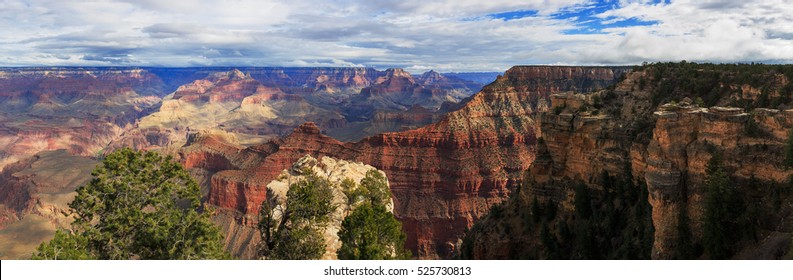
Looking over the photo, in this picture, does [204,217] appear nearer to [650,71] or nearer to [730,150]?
[730,150]

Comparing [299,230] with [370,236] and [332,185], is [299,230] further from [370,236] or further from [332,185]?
[332,185]

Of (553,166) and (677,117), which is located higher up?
(677,117)

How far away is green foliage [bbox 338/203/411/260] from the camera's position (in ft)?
86.3

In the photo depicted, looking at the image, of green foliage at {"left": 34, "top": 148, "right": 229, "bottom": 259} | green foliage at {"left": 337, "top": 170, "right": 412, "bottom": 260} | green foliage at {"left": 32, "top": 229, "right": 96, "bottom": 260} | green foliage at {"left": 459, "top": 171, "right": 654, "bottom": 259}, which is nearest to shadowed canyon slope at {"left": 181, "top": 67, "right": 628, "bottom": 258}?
green foliage at {"left": 459, "top": 171, "right": 654, "bottom": 259}

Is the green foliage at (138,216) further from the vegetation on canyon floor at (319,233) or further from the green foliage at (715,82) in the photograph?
the green foliage at (715,82)

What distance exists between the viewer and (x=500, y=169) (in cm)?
11175

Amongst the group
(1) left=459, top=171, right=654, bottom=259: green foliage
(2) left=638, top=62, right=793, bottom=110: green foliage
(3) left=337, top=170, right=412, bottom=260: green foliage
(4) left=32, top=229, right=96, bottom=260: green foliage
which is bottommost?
(1) left=459, top=171, right=654, bottom=259: green foliage

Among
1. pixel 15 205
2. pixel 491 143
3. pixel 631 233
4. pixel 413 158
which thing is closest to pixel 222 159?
pixel 15 205

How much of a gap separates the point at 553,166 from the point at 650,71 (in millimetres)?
13881

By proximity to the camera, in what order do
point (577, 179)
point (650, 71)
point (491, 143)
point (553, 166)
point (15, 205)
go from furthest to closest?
1. point (15, 205)
2. point (491, 143)
3. point (650, 71)
4. point (553, 166)
5. point (577, 179)

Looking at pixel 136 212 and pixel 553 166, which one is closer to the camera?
pixel 136 212

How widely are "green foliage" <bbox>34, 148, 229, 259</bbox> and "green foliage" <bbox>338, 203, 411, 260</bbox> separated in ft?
22.0

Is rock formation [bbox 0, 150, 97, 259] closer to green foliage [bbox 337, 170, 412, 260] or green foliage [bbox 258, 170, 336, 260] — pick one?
green foliage [bbox 258, 170, 336, 260]

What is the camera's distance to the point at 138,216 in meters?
24.0
